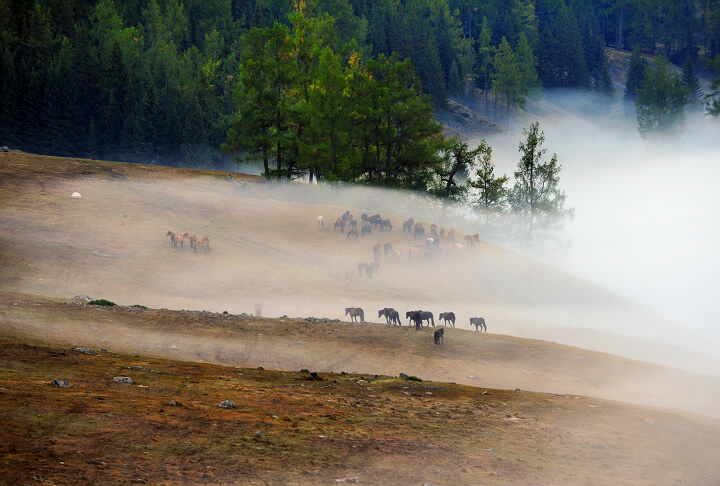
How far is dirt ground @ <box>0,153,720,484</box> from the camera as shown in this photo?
1535cm

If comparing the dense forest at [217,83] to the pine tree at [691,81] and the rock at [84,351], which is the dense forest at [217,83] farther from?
the rock at [84,351]

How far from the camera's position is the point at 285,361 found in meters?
29.0

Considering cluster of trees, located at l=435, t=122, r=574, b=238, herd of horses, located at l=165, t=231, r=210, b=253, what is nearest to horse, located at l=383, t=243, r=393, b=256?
herd of horses, located at l=165, t=231, r=210, b=253

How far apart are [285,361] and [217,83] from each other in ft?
383

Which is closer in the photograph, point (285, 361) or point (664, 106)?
point (285, 361)

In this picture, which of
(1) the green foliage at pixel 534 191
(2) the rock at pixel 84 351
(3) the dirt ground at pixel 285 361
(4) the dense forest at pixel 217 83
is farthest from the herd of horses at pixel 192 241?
(1) the green foliage at pixel 534 191

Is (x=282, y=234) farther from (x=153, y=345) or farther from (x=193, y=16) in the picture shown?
(x=193, y=16)

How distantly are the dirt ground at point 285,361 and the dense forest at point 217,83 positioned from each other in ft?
49.9

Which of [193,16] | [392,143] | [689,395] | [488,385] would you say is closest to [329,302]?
[488,385]

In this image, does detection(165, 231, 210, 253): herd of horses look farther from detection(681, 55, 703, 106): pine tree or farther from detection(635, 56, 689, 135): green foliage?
detection(681, 55, 703, 106): pine tree

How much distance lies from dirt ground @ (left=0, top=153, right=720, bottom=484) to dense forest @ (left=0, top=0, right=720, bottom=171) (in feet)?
49.9

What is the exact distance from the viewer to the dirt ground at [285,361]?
15352mm

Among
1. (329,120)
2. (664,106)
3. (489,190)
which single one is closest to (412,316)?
(329,120)

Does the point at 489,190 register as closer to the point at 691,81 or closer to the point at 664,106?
the point at 664,106
